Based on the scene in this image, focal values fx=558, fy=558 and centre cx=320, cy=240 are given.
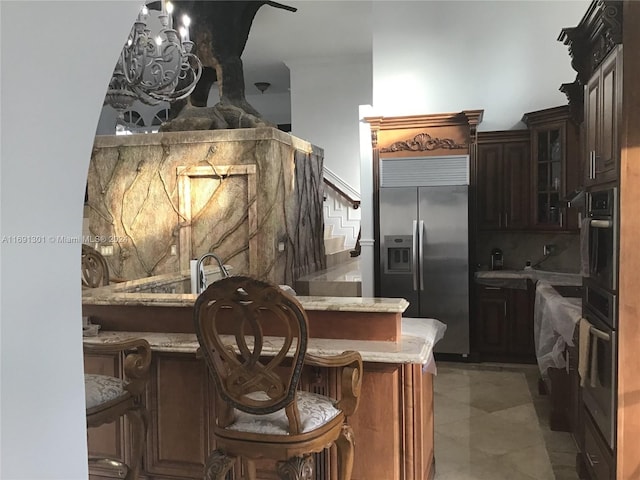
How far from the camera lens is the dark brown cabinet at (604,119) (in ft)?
7.55

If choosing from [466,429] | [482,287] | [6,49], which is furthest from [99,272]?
[6,49]

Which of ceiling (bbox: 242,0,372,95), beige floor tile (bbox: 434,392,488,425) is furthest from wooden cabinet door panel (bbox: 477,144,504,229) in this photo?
ceiling (bbox: 242,0,372,95)

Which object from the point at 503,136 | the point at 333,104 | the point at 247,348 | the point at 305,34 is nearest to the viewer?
the point at 247,348

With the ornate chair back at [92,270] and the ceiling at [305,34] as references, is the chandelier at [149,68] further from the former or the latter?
the ceiling at [305,34]

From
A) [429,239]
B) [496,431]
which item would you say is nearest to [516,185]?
[429,239]

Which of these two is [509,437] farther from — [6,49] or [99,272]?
[6,49]

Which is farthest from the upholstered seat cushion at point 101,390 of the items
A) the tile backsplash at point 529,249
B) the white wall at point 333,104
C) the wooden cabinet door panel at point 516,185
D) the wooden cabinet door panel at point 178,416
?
the white wall at point 333,104

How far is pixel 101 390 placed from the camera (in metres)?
2.26

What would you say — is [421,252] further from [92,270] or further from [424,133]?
[92,270]

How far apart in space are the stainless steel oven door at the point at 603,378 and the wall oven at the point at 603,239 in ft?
0.69

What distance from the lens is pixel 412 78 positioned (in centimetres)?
596

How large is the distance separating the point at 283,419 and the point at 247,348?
0.31 meters

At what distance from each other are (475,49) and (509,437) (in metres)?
3.99

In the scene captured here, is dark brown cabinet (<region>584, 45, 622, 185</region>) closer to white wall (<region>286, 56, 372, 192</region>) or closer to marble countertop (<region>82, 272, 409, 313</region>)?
marble countertop (<region>82, 272, 409, 313</region>)
